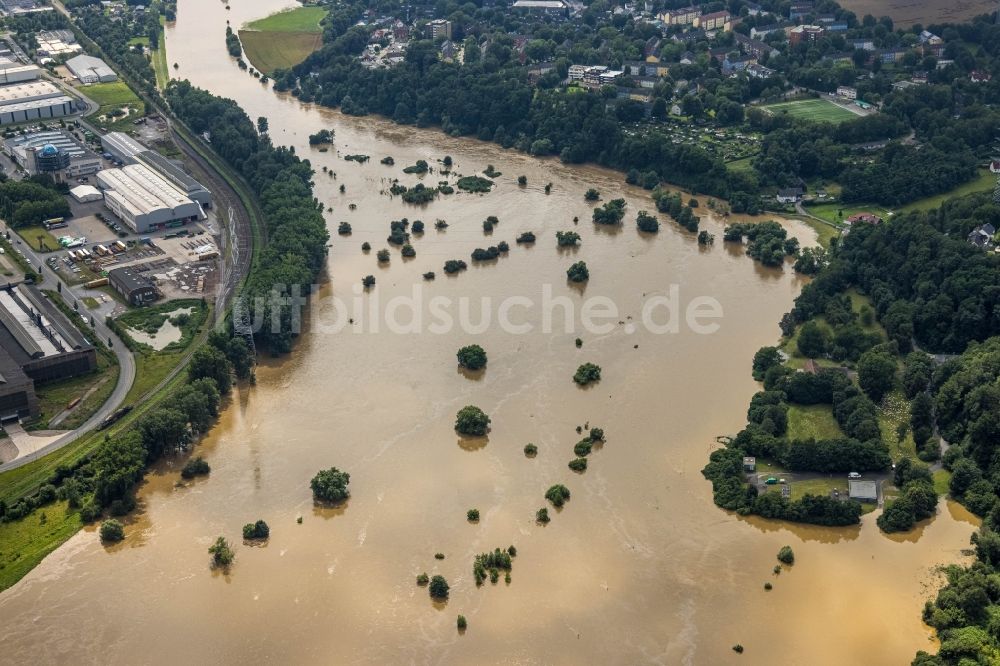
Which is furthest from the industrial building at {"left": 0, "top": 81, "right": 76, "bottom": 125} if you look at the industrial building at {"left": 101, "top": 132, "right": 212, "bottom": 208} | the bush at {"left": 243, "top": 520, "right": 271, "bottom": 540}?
the bush at {"left": 243, "top": 520, "right": 271, "bottom": 540}

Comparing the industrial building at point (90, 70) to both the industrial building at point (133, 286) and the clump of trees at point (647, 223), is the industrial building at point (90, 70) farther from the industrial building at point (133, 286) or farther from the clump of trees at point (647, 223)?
the clump of trees at point (647, 223)

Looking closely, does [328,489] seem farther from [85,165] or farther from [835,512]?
[85,165]

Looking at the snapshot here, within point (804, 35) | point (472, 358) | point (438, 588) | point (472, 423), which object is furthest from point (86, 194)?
point (804, 35)

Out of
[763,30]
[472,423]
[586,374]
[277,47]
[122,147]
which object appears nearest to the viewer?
[472,423]

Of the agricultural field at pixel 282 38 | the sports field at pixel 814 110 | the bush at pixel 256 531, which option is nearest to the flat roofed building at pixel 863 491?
the bush at pixel 256 531

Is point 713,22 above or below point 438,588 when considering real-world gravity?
above

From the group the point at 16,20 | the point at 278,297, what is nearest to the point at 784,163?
the point at 278,297

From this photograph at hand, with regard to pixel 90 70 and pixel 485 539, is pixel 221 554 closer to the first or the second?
pixel 485 539
